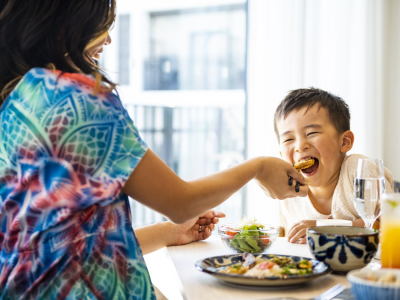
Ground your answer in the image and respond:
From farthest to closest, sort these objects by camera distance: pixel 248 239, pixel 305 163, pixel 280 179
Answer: pixel 305 163 < pixel 248 239 < pixel 280 179

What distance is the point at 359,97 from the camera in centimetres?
361

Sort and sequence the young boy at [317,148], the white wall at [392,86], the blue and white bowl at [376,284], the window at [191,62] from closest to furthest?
the blue and white bowl at [376,284]
the young boy at [317,148]
the white wall at [392,86]
the window at [191,62]

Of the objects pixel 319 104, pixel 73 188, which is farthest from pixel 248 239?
pixel 319 104

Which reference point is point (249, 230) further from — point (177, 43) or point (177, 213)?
point (177, 43)

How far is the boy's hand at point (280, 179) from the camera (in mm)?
1329

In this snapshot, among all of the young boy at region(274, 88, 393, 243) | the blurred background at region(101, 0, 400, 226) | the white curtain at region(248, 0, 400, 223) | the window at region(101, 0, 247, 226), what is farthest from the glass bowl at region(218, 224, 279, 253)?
the window at region(101, 0, 247, 226)

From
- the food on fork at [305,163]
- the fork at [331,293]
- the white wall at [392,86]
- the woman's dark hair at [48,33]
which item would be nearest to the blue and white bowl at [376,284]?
the fork at [331,293]

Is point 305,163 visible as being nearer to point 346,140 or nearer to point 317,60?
point 346,140

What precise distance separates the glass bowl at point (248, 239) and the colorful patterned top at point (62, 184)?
Result: 406mm

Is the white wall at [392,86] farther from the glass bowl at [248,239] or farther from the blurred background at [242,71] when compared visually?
the glass bowl at [248,239]

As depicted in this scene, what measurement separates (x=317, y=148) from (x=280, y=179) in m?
0.88

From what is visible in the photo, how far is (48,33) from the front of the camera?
4.19ft

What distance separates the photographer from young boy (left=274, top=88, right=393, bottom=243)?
2.18m

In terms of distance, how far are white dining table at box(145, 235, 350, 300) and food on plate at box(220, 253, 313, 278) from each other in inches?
1.0
